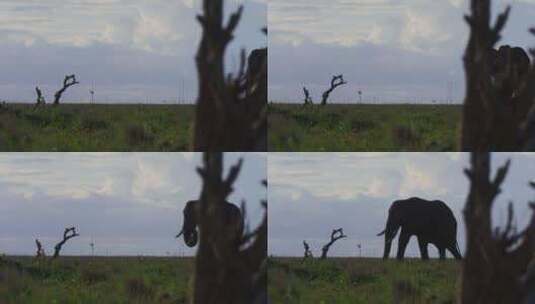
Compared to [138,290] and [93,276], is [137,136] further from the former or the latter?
[93,276]

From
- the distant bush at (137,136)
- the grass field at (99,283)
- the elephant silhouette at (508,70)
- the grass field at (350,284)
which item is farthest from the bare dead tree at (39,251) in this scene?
the elephant silhouette at (508,70)

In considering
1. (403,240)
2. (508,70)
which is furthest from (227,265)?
(403,240)

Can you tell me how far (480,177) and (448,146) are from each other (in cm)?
223

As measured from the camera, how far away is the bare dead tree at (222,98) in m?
13.8

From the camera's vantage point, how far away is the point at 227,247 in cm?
1376

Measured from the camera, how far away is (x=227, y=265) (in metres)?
13.8

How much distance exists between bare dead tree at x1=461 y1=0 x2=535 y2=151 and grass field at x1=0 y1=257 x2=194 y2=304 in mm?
3688

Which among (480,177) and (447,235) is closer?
(480,177)

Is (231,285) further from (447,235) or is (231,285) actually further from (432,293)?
(447,235)

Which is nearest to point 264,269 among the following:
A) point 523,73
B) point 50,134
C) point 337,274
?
point 337,274

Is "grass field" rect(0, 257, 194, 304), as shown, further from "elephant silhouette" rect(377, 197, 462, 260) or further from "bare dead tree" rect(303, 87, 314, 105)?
"elephant silhouette" rect(377, 197, 462, 260)

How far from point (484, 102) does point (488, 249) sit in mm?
1701

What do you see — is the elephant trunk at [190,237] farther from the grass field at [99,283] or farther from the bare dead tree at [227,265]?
the bare dead tree at [227,265]

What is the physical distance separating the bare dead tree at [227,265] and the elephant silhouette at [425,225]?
31.4 feet
